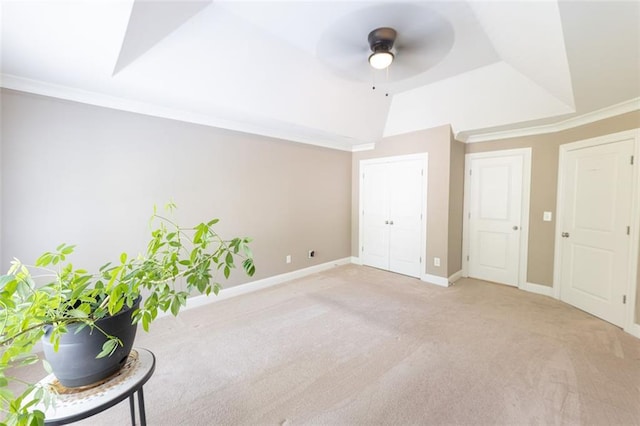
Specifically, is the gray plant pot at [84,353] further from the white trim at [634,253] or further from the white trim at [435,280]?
the white trim at [634,253]

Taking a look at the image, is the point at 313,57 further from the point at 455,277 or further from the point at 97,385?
the point at 455,277

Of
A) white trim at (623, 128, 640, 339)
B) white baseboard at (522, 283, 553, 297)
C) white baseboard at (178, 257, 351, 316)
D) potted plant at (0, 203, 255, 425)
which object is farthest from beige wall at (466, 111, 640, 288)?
potted plant at (0, 203, 255, 425)

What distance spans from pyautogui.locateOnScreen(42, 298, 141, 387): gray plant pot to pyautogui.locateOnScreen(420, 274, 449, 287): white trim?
4.05 metres

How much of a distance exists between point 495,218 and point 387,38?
330 centimetres

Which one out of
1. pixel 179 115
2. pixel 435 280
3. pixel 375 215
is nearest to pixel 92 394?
pixel 179 115

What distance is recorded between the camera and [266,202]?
13.2ft

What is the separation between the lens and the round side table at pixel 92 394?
3.09 feet

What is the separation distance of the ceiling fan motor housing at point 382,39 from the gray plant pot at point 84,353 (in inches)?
97.3

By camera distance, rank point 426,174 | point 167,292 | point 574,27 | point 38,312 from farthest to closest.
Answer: point 426,174 < point 574,27 < point 167,292 < point 38,312

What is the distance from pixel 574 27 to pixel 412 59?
121 cm

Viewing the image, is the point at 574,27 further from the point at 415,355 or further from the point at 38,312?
the point at 38,312

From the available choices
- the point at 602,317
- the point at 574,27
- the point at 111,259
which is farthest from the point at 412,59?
the point at 111,259

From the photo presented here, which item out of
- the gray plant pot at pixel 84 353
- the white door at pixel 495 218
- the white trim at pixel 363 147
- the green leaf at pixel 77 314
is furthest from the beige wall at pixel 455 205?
the green leaf at pixel 77 314

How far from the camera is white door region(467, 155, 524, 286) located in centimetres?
399
